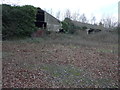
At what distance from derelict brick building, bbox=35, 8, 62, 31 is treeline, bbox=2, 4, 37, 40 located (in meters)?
3.06

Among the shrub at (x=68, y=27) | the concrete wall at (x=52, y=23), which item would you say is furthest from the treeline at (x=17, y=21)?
the shrub at (x=68, y=27)

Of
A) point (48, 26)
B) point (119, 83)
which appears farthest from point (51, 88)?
point (48, 26)

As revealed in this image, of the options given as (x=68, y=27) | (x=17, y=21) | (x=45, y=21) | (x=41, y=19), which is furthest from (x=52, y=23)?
(x=17, y=21)

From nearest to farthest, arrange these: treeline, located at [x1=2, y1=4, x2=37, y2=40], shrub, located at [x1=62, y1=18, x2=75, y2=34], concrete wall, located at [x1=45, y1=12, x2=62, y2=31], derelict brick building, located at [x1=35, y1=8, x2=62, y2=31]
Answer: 1. treeline, located at [x1=2, y1=4, x2=37, y2=40]
2. derelict brick building, located at [x1=35, y1=8, x2=62, y2=31]
3. concrete wall, located at [x1=45, y1=12, x2=62, y2=31]
4. shrub, located at [x1=62, y1=18, x2=75, y2=34]

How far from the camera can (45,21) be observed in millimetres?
19766

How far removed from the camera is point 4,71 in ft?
14.7

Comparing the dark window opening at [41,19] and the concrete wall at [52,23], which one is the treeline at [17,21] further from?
the concrete wall at [52,23]

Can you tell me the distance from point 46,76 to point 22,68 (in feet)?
3.44

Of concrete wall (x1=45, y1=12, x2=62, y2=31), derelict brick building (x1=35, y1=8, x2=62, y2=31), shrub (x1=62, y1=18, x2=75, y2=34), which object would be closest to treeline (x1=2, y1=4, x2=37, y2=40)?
derelict brick building (x1=35, y1=8, x2=62, y2=31)

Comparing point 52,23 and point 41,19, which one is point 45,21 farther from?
point 52,23

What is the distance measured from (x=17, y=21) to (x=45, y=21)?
582 centimetres

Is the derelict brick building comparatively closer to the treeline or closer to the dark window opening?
the dark window opening

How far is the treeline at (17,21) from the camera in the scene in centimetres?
1339

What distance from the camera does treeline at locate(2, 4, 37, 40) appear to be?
43.9ft
